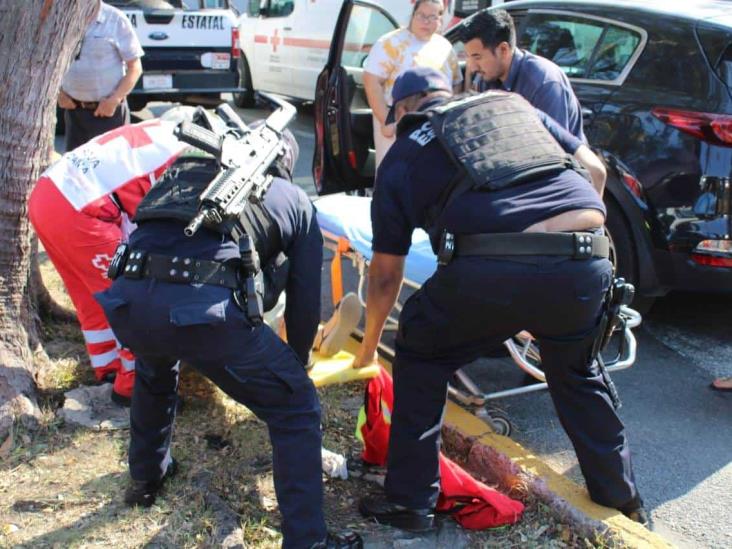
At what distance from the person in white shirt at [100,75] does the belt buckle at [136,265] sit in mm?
3136

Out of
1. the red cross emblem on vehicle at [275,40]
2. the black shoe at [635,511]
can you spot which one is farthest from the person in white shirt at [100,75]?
the red cross emblem on vehicle at [275,40]

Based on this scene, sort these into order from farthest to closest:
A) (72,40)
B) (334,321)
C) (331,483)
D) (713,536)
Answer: (334,321) < (72,40) < (331,483) < (713,536)

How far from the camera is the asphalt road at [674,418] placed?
3035mm

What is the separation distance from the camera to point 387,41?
17.3ft

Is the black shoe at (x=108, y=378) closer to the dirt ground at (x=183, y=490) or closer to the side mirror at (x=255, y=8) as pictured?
the dirt ground at (x=183, y=490)

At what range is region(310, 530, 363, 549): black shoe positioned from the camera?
2576mm

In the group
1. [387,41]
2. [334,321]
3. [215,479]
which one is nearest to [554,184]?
[334,321]

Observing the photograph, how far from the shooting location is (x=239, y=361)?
2.41 metres

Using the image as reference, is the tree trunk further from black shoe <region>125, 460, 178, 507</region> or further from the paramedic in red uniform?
black shoe <region>125, 460, 178, 507</region>

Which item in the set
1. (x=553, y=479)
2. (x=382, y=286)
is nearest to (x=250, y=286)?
(x=382, y=286)

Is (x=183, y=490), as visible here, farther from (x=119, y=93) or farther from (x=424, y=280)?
(x=119, y=93)

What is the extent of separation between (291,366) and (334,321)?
1.11 m

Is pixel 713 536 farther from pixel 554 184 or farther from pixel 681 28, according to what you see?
pixel 681 28

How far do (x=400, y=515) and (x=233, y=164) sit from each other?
131 cm
